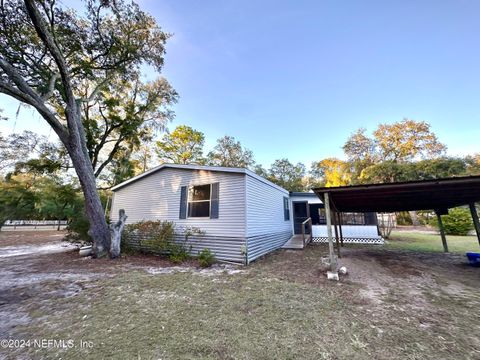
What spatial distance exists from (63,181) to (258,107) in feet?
72.0

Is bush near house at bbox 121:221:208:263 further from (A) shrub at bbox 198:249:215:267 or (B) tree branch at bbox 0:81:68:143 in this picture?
Result: (B) tree branch at bbox 0:81:68:143

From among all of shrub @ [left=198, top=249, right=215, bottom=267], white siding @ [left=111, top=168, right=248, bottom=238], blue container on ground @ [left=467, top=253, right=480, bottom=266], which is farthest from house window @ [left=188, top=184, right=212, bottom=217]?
blue container on ground @ [left=467, top=253, right=480, bottom=266]

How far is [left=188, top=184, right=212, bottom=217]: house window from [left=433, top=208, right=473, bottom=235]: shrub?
17961mm

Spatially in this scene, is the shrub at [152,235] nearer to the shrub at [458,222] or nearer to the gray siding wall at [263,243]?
the gray siding wall at [263,243]

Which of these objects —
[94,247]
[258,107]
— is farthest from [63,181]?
[258,107]

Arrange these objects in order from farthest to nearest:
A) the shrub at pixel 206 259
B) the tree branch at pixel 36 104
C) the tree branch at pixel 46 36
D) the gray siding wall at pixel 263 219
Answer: the gray siding wall at pixel 263 219 < the shrub at pixel 206 259 < the tree branch at pixel 36 104 < the tree branch at pixel 46 36

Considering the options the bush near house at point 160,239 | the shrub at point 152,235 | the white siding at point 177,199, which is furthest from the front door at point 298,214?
the shrub at point 152,235

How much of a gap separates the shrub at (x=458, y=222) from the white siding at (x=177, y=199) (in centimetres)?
1712

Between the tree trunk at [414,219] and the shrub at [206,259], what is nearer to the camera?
the shrub at [206,259]

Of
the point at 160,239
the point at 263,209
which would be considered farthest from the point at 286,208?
the point at 160,239

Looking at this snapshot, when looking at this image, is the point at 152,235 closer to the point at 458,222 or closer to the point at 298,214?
the point at 298,214

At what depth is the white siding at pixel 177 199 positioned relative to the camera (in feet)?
22.3

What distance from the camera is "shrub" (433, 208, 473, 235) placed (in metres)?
13.5

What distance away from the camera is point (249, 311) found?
11.0 feet
